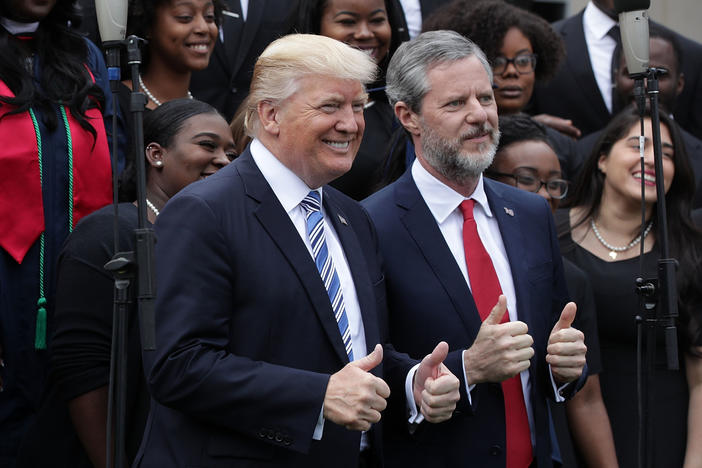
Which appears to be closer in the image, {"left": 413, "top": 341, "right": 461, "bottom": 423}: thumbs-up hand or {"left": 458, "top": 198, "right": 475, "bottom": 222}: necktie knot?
{"left": 413, "top": 341, "right": 461, "bottom": 423}: thumbs-up hand

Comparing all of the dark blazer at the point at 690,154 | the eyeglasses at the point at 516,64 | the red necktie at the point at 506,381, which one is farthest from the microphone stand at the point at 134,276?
the dark blazer at the point at 690,154

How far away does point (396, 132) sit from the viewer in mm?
5094

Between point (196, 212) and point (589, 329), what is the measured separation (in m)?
2.11

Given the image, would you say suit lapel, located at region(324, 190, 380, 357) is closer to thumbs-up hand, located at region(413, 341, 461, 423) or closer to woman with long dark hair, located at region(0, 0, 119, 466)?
thumbs-up hand, located at region(413, 341, 461, 423)

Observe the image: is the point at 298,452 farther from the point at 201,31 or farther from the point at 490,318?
the point at 201,31

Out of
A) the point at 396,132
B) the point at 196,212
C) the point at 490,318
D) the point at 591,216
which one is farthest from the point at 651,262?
the point at 196,212

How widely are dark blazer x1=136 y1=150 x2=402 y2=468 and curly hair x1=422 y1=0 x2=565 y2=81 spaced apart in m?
2.95

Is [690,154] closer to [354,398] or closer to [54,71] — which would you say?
[54,71]

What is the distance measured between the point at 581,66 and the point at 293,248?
4.02 meters

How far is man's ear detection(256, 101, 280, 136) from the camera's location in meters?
3.45

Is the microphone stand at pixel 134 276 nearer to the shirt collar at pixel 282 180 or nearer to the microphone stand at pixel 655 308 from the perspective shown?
the shirt collar at pixel 282 180

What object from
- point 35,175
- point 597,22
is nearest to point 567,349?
point 35,175

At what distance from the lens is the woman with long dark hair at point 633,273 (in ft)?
16.1

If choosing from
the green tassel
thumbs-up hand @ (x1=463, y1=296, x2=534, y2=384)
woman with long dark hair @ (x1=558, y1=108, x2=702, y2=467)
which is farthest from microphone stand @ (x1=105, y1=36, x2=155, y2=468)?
woman with long dark hair @ (x1=558, y1=108, x2=702, y2=467)
